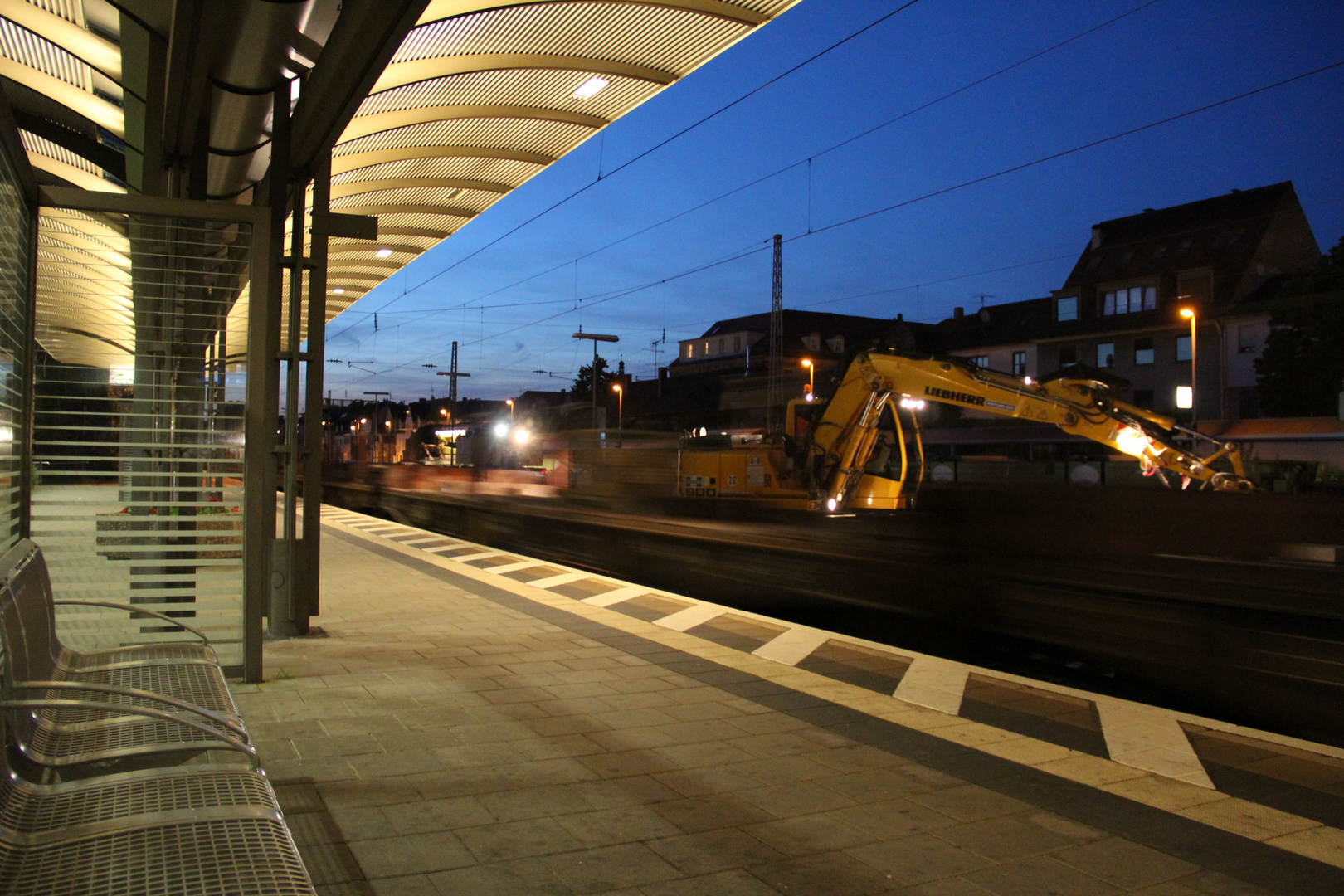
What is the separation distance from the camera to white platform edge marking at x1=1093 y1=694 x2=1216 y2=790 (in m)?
4.62

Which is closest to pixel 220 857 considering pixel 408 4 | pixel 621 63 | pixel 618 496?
pixel 408 4

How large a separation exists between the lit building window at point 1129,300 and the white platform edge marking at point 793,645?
125ft

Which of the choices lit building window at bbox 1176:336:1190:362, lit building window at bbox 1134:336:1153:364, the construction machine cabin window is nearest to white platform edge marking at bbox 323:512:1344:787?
the construction machine cabin window

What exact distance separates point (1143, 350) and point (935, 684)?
38883mm

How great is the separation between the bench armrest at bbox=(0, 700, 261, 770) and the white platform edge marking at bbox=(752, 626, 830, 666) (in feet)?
15.2

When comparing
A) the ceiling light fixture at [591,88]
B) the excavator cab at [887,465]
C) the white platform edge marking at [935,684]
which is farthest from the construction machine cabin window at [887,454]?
the white platform edge marking at [935,684]

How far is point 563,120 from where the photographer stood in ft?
32.0

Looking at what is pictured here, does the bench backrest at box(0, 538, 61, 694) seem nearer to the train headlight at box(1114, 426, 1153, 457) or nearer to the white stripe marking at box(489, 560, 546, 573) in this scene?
the white stripe marking at box(489, 560, 546, 573)

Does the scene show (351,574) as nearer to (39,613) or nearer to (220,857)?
(39,613)

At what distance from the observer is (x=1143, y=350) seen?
40312 millimetres

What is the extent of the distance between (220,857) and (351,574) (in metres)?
9.11

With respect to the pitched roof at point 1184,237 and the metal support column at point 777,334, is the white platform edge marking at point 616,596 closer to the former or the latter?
the metal support column at point 777,334

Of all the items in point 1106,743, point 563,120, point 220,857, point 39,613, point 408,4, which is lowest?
point 1106,743

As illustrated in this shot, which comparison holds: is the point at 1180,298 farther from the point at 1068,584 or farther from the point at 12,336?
the point at 12,336
